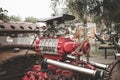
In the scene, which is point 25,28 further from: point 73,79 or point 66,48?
point 73,79

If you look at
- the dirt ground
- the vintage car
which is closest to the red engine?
the vintage car

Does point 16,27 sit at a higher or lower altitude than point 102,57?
higher

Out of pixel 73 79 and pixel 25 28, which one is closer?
pixel 73 79

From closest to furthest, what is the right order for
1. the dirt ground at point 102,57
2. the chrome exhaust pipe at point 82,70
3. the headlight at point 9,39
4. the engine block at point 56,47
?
1. the chrome exhaust pipe at point 82,70
2. the engine block at point 56,47
3. the headlight at point 9,39
4. the dirt ground at point 102,57

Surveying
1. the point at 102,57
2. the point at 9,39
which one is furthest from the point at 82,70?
the point at 102,57

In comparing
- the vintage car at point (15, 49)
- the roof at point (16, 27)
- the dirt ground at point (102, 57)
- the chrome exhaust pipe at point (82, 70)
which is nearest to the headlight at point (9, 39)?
the vintage car at point (15, 49)

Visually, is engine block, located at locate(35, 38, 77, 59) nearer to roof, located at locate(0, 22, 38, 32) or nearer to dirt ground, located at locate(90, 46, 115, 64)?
roof, located at locate(0, 22, 38, 32)

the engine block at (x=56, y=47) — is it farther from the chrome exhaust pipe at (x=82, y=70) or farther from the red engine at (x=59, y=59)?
the chrome exhaust pipe at (x=82, y=70)

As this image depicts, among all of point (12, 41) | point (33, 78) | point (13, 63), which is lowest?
point (33, 78)

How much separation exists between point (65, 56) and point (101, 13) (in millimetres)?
8627

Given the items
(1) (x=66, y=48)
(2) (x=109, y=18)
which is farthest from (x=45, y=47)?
(2) (x=109, y=18)

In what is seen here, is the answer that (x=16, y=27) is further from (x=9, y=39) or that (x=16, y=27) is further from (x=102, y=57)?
(x=102, y=57)

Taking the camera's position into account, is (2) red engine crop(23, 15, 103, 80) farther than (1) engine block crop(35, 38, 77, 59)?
No

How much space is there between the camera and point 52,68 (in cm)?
729
